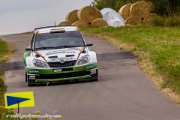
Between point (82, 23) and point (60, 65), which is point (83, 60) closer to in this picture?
point (60, 65)

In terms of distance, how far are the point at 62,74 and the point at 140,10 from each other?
27862 mm

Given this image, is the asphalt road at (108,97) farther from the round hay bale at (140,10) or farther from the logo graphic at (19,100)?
the round hay bale at (140,10)

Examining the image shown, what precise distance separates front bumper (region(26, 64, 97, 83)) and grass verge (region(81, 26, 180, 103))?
6.22 feet

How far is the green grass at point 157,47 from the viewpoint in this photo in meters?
19.3

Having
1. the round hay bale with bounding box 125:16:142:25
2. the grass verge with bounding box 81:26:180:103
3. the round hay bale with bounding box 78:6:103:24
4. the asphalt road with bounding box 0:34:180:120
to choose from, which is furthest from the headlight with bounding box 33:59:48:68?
the round hay bale with bounding box 125:16:142:25

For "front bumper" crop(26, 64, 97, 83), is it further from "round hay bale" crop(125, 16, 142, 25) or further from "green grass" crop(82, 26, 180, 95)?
"round hay bale" crop(125, 16, 142, 25)

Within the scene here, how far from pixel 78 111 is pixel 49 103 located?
5.53 feet

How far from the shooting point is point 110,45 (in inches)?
1228

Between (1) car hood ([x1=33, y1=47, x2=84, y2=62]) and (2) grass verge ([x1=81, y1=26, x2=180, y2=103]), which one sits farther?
(1) car hood ([x1=33, y1=47, x2=84, y2=62])

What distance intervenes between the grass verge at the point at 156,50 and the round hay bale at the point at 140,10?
22.4 ft

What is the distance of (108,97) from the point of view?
56.0 ft

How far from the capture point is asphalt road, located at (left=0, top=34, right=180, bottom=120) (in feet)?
47.5

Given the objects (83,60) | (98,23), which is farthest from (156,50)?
(98,23)

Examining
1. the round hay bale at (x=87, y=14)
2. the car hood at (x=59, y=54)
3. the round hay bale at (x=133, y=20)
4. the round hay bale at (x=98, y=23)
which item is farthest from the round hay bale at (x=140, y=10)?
the car hood at (x=59, y=54)
